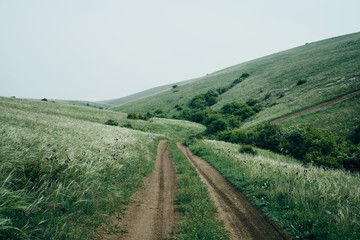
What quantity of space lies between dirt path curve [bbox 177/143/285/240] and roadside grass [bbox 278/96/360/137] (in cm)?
2030

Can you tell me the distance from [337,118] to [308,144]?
22.0 feet

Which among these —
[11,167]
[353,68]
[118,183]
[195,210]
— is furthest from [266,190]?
[353,68]

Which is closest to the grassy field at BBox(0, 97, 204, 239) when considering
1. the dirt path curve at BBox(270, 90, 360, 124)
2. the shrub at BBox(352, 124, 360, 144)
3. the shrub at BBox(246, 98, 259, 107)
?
the shrub at BBox(352, 124, 360, 144)

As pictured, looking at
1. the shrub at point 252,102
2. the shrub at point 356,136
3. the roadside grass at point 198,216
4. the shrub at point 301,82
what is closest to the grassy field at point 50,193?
the roadside grass at point 198,216

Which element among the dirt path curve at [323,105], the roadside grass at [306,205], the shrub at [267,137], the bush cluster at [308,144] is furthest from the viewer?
the dirt path curve at [323,105]

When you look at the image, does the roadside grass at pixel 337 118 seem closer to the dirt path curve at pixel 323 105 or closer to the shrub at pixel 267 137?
the dirt path curve at pixel 323 105

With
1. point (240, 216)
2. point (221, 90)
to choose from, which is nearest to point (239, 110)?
point (221, 90)

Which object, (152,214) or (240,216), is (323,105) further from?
(152,214)

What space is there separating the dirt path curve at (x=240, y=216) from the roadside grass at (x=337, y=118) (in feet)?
66.6

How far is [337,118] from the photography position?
23.2 metres

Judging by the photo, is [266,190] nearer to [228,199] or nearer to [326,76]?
[228,199]

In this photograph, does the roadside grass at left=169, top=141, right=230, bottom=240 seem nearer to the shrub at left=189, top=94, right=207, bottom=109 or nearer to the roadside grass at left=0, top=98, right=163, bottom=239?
the roadside grass at left=0, top=98, right=163, bottom=239

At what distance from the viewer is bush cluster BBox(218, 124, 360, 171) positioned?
1630cm

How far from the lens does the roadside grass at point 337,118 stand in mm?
20906
